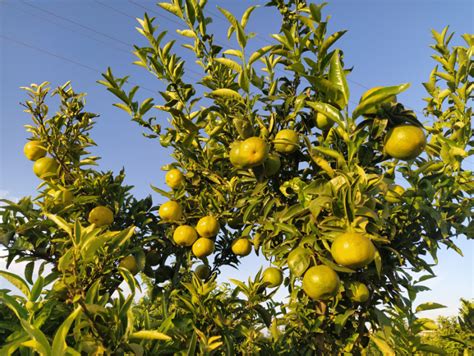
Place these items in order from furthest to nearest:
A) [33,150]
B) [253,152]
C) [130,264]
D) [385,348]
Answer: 1. [33,150]
2. [130,264]
3. [253,152]
4. [385,348]

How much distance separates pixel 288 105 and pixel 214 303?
56.0 inches

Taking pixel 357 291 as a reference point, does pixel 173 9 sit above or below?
above

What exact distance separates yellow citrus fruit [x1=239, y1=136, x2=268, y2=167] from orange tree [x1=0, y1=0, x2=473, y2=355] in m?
0.01

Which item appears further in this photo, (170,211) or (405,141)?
(170,211)

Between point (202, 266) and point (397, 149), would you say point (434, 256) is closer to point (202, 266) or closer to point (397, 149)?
point (397, 149)

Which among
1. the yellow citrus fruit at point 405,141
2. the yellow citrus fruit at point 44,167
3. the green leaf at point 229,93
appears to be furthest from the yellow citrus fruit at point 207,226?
the yellow citrus fruit at point 405,141

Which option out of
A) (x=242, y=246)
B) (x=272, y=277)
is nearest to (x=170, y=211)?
(x=242, y=246)

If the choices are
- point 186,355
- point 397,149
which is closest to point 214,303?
point 186,355

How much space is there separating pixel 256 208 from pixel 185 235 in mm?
705

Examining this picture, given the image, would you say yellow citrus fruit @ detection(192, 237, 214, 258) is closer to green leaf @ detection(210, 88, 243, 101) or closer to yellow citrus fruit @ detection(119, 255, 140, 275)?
yellow citrus fruit @ detection(119, 255, 140, 275)

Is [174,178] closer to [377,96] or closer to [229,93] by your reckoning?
[229,93]

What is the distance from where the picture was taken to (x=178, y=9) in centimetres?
261

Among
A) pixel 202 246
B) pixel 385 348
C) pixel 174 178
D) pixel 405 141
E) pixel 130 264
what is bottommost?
pixel 385 348

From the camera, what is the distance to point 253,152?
6.90 ft
